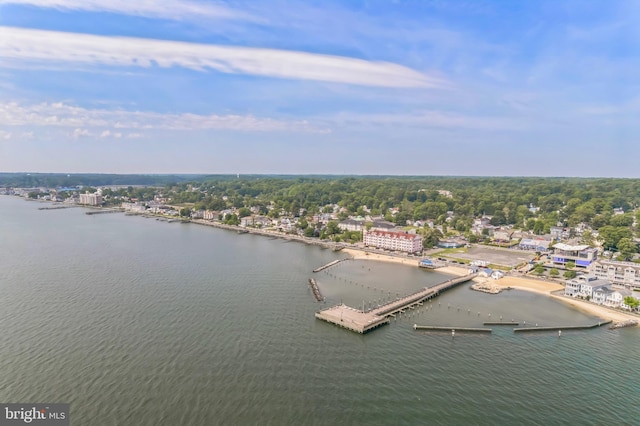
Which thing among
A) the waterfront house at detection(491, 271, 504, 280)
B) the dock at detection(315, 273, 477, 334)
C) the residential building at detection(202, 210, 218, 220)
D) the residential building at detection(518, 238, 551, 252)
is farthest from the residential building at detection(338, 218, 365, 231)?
the dock at detection(315, 273, 477, 334)

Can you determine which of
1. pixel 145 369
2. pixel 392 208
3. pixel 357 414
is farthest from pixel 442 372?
pixel 392 208

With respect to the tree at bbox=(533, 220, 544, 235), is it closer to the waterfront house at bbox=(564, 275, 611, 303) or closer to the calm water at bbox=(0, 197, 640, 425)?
the waterfront house at bbox=(564, 275, 611, 303)

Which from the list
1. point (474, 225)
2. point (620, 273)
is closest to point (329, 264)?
point (620, 273)

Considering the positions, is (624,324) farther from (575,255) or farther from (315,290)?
(315,290)

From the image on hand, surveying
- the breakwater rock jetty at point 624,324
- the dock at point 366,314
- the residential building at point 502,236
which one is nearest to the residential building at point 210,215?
the residential building at point 502,236

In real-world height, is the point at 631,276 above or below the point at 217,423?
above

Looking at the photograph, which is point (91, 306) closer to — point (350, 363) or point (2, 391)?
point (2, 391)
